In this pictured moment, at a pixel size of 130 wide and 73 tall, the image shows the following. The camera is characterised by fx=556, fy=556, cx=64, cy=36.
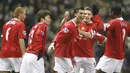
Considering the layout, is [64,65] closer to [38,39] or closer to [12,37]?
[38,39]

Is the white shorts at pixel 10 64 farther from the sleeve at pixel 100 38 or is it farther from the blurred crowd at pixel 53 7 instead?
the blurred crowd at pixel 53 7

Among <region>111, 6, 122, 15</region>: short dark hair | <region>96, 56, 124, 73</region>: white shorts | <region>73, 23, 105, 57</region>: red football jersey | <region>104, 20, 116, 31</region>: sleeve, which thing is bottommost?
<region>96, 56, 124, 73</region>: white shorts

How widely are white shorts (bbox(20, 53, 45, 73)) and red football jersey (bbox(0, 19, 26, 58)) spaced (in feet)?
2.19

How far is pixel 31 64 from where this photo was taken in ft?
37.0

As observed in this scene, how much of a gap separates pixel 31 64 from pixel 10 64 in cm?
125

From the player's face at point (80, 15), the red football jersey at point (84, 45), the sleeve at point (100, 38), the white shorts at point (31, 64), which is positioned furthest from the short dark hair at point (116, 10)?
the white shorts at point (31, 64)

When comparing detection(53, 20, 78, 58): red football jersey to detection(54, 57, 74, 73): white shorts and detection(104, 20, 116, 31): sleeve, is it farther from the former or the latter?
detection(104, 20, 116, 31): sleeve

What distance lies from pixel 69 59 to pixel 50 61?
4332 millimetres

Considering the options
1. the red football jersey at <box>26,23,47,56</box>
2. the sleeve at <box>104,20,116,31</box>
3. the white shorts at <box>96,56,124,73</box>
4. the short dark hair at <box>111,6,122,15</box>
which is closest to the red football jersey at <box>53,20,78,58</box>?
the red football jersey at <box>26,23,47,56</box>

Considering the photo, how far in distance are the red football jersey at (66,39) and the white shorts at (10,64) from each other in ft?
4.67

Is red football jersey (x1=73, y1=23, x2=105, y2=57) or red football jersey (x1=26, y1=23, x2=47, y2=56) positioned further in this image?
red football jersey (x1=73, y1=23, x2=105, y2=57)

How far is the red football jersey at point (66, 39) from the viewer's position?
36.0 ft

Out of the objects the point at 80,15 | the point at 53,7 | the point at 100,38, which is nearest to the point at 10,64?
the point at 100,38

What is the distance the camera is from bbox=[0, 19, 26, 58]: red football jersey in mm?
11914
